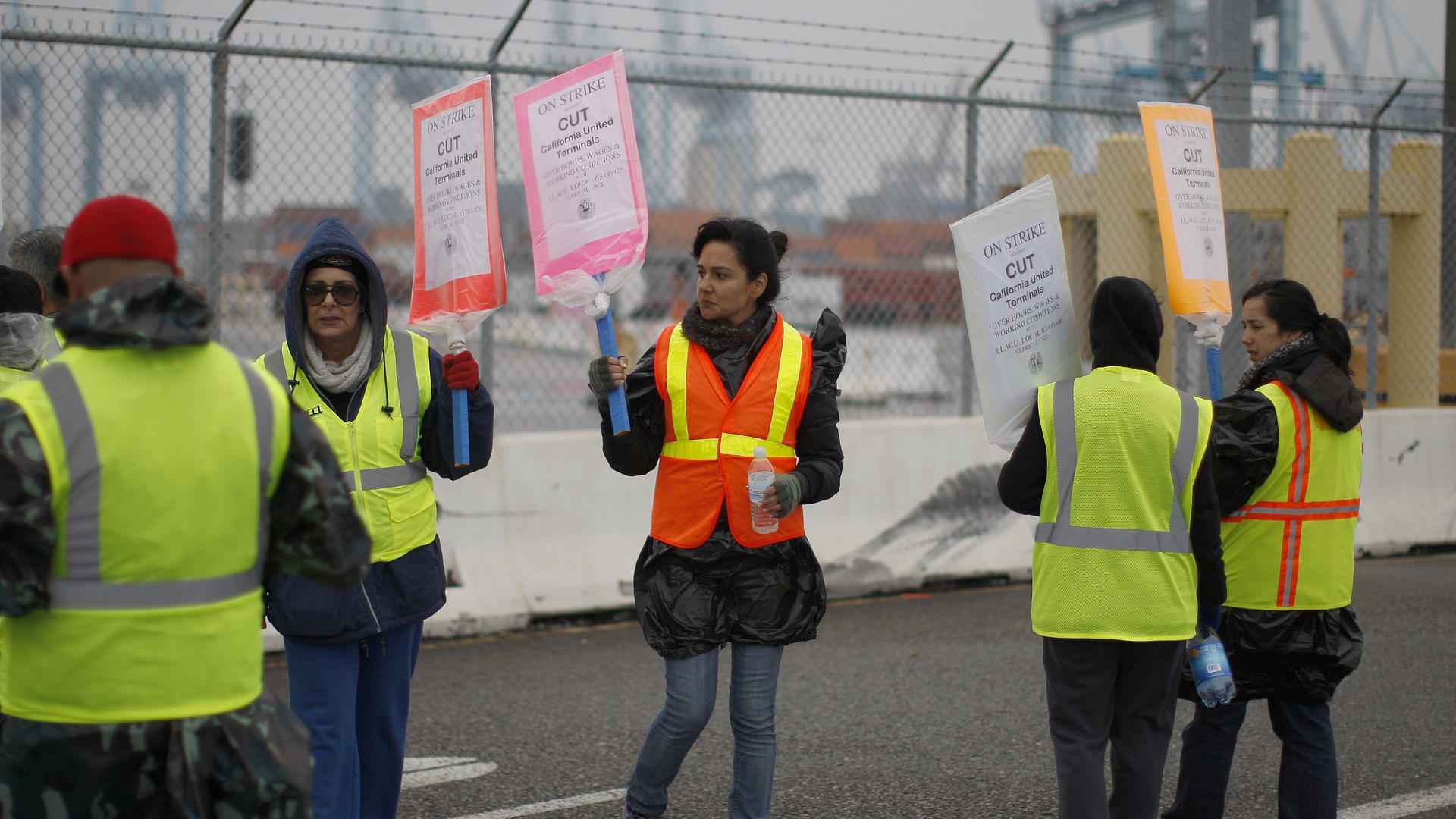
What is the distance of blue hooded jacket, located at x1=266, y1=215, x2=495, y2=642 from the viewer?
320cm

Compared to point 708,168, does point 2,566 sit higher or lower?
lower

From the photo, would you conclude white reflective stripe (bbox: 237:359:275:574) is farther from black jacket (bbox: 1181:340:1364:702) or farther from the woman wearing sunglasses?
black jacket (bbox: 1181:340:1364:702)

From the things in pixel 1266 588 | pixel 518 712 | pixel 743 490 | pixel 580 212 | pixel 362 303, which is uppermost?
pixel 580 212

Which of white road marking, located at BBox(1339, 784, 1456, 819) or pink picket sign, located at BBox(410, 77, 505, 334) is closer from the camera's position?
pink picket sign, located at BBox(410, 77, 505, 334)

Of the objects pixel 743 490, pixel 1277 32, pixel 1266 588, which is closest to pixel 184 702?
pixel 743 490

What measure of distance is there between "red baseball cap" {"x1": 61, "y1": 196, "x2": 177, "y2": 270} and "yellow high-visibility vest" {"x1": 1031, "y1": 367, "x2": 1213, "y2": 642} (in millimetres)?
2180

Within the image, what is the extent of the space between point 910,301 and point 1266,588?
19.5 feet

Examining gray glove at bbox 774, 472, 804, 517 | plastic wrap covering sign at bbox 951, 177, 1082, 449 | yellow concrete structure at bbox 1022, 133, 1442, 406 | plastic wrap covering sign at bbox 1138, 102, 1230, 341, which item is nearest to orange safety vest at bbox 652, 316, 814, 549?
gray glove at bbox 774, 472, 804, 517

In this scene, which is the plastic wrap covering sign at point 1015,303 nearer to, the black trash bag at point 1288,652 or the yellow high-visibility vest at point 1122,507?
the yellow high-visibility vest at point 1122,507

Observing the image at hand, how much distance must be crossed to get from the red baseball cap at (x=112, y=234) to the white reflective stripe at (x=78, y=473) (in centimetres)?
20

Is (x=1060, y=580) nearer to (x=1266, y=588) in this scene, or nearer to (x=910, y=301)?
(x=1266, y=588)

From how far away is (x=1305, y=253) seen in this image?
12.1 meters

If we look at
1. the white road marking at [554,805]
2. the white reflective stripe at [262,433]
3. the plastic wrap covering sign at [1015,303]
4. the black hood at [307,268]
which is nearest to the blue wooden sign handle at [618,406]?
the black hood at [307,268]

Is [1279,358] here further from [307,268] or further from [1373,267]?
[1373,267]
